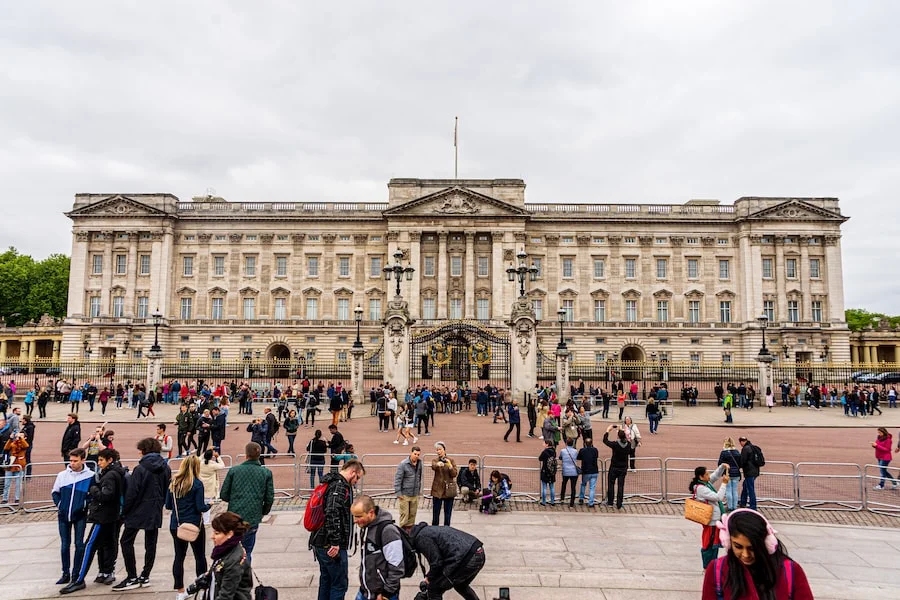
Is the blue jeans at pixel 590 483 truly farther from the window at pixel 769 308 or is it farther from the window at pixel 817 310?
the window at pixel 817 310

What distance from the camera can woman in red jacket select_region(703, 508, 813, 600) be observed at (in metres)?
3.59

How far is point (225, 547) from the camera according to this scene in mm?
4910

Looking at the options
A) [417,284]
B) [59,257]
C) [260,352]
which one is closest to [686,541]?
[417,284]

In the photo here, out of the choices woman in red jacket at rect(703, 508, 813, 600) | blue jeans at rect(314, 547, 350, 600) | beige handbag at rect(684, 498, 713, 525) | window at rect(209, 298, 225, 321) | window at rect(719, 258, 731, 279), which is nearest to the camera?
woman in red jacket at rect(703, 508, 813, 600)

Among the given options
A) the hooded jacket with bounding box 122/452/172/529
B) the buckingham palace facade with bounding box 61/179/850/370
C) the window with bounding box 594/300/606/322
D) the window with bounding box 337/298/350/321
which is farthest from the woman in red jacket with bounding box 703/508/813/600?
the window with bounding box 594/300/606/322

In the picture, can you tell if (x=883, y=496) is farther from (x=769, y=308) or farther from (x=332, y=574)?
(x=769, y=308)

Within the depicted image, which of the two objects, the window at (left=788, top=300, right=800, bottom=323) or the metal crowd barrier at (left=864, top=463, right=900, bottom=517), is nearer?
the metal crowd barrier at (left=864, top=463, right=900, bottom=517)

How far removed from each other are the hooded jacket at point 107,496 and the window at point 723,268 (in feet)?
197

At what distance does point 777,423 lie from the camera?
25969mm

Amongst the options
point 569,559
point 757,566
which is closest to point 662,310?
point 569,559

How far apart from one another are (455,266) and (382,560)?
2055 inches

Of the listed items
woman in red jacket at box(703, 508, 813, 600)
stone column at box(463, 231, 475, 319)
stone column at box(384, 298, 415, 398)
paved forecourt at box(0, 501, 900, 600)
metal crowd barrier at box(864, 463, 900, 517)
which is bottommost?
paved forecourt at box(0, 501, 900, 600)

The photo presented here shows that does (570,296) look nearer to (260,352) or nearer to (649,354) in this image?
(649,354)

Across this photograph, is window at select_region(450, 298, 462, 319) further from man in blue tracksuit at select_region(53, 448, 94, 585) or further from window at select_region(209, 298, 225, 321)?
man in blue tracksuit at select_region(53, 448, 94, 585)
